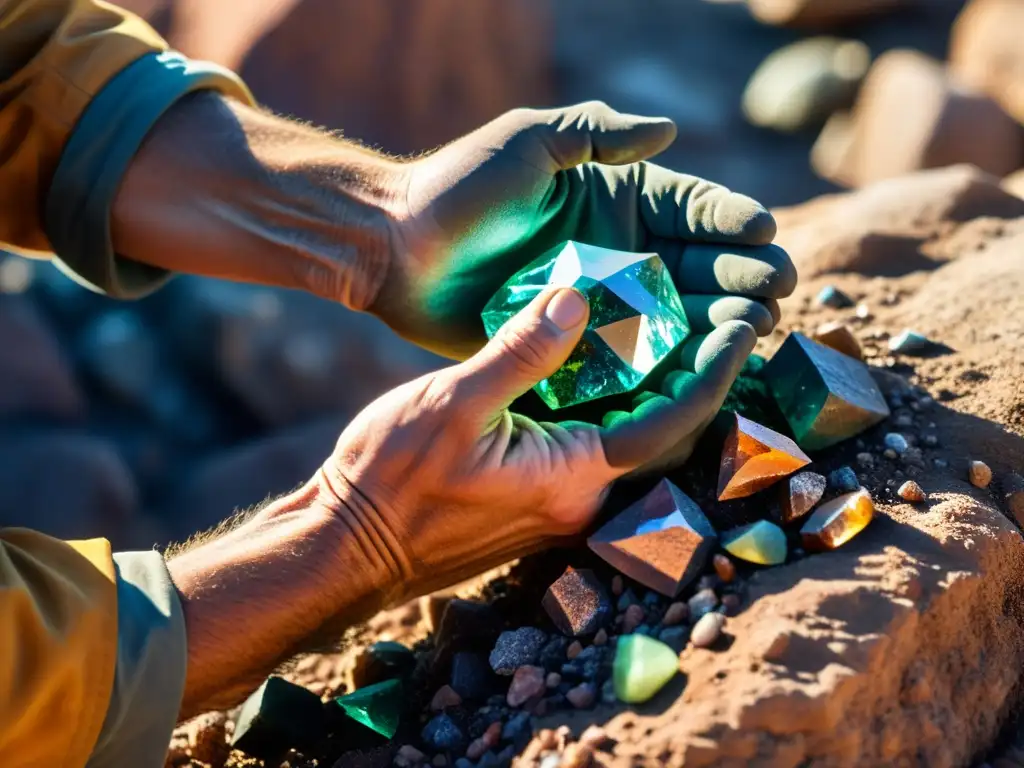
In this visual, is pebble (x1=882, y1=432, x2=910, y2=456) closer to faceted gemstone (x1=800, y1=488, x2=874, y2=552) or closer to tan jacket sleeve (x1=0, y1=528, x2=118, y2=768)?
faceted gemstone (x1=800, y1=488, x2=874, y2=552)

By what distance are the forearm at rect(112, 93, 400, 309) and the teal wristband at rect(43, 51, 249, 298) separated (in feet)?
0.12

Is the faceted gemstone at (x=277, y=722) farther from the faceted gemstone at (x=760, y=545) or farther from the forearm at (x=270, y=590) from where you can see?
the faceted gemstone at (x=760, y=545)

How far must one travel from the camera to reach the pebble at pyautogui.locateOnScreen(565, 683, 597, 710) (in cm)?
129

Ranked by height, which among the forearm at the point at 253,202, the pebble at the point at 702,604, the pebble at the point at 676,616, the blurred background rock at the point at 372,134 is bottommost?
the blurred background rock at the point at 372,134

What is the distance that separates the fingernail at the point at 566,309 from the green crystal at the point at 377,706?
1.95 ft

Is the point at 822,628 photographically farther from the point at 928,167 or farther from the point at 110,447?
the point at 928,167

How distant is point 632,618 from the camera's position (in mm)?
1366

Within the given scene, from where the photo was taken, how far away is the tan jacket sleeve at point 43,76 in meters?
1.82

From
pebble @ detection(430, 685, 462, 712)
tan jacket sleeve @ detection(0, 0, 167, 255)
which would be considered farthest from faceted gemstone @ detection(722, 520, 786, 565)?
tan jacket sleeve @ detection(0, 0, 167, 255)

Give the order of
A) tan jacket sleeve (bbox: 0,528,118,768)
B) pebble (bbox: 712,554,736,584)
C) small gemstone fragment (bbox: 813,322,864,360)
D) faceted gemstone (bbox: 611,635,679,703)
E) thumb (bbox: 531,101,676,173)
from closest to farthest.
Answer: tan jacket sleeve (bbox: 0,528,118,768), faceted gemstone (bbox: 611,635,679,703), pebble (bbox: 712,554,736,584), thumb (bbox: 531,101,676,173), small gemstone fragment (bbox: 813,322,864,360)

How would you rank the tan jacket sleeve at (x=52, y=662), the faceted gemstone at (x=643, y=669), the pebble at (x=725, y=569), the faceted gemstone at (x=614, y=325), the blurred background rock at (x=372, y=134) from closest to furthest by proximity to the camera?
1. the tan jacket sleeve at (x=52, y=662)
2. the faceted gemstone at (x=643, y=669)
3. the pebble at (x=725, y=569)
4. the faceted gemstone at (x=614, y=325)
5. the blurred background rock at (x=372, y=134)

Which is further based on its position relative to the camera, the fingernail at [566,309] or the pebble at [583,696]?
the fingernail at [566,309]

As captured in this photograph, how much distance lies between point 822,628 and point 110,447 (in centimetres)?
278

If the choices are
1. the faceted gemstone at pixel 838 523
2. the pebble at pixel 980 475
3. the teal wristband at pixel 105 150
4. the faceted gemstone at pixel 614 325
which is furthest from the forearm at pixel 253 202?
the pebble at pixel 980 475
